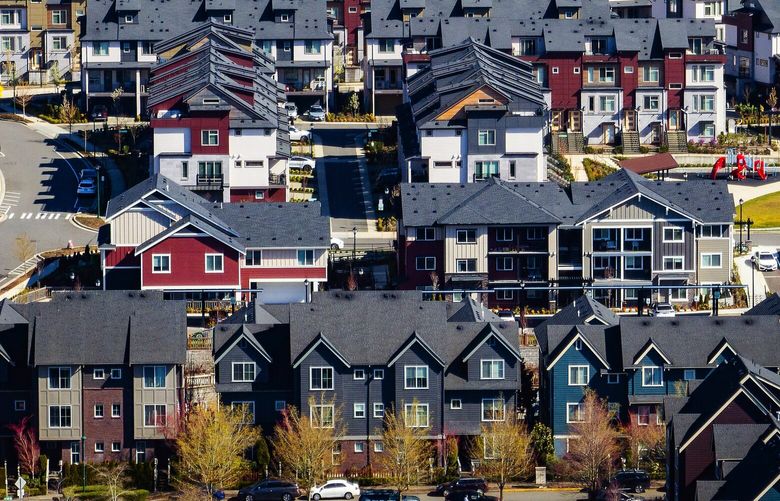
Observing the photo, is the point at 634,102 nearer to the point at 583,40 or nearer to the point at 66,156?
the point at 583,40

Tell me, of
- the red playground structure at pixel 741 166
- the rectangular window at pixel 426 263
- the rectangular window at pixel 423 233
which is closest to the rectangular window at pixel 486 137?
the rectangular window at pixel 423 233

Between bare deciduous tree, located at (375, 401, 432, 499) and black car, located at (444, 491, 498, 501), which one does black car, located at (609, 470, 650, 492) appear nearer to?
black car, located at (444, 491, 498, 501)

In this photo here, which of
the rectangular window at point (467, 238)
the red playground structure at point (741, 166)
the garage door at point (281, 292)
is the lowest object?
the garage door at point (281, 292)

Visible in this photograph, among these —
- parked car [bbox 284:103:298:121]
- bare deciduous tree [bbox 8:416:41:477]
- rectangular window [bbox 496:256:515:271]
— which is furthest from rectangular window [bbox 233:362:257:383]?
parked car [bbox 284:103:298:121]

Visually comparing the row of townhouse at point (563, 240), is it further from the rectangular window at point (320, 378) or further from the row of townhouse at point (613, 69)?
the row of townhouse at point (613, 69)

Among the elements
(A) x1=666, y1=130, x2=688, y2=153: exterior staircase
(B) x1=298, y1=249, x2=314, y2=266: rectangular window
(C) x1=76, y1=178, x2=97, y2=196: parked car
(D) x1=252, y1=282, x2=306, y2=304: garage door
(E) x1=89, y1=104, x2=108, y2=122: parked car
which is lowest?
(D) x1=252, y1=282, x2=306, y2=304: garage door

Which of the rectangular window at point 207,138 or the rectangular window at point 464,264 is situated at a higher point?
the rectangular window at point 207,138
